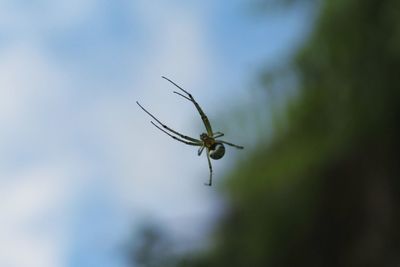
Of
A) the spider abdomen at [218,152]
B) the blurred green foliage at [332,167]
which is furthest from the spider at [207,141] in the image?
the blurred green foliage at [332,167]

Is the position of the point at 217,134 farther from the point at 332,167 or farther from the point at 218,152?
the point at 332,167

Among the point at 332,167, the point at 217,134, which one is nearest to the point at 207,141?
the point at 217,134

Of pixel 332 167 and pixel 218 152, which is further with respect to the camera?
pixel 332 167

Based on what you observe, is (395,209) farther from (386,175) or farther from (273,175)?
(273,175)

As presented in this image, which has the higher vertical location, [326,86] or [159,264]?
[326,86]

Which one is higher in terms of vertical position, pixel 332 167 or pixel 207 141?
pixel 332 167

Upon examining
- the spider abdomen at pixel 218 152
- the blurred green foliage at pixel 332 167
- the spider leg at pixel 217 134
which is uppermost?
the blurred green foliage at pixel 332 167

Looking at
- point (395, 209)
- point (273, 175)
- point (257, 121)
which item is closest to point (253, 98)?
point (257, 121)

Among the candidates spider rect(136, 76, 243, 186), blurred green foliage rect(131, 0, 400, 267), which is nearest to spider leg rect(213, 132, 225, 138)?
spider rect(136, 76, 243, 186)

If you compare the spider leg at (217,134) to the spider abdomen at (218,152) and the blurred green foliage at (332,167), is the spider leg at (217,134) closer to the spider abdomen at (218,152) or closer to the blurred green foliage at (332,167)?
the spider abdomen at (218,152)
